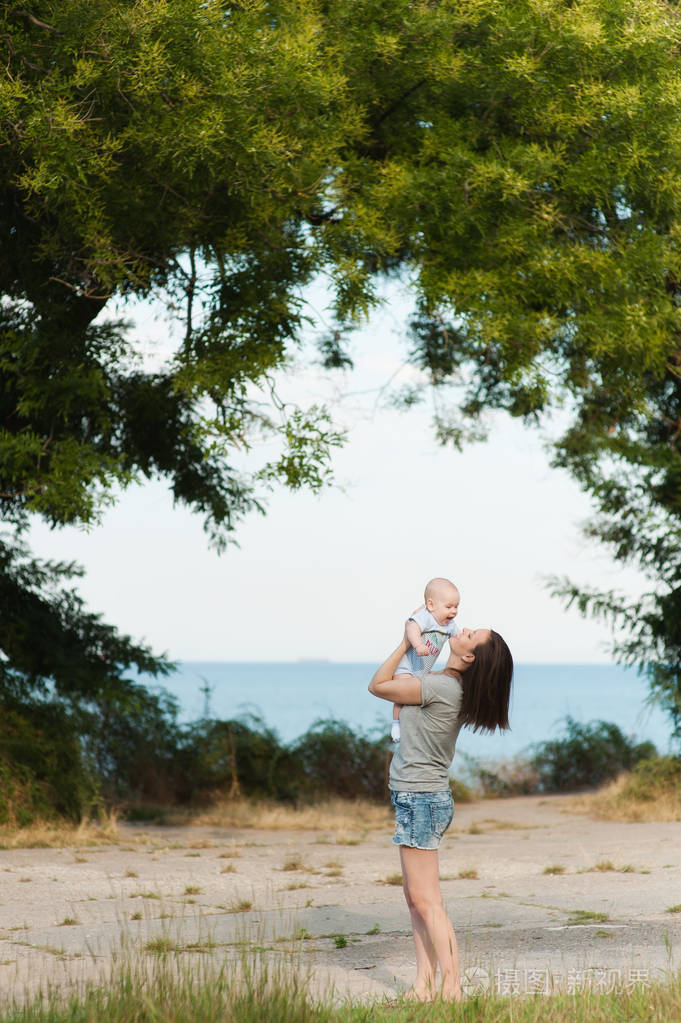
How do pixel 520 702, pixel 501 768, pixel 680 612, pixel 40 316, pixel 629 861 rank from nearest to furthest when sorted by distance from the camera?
pixel 629 861, pixel 40 316, pixel 680 612, pixel 501 768, pixel 520 702

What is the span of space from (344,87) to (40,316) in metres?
4.10

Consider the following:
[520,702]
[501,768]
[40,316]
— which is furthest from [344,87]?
[520,702]

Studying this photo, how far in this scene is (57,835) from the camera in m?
12.1

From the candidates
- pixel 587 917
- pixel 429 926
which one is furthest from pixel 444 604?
pixel 587 917

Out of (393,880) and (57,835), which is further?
(57,835)

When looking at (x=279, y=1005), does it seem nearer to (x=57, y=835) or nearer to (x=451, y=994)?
(x=451, y=994)

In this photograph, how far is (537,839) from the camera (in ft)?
41.5

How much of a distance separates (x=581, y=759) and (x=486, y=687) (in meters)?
16.7

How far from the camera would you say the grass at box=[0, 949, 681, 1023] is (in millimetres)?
4492

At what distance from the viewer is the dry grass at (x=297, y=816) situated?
48.1 ft

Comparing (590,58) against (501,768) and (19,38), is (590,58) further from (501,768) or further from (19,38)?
(501,768)

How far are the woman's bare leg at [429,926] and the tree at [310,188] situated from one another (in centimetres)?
645

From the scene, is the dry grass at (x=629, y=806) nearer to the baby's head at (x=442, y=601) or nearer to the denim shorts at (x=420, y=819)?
the denim shorts at (x=420, y=819)

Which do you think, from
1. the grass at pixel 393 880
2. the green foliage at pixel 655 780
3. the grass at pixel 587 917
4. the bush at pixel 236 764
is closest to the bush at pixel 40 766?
the bush at pixel 236 764
